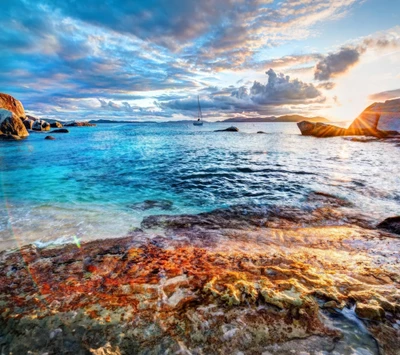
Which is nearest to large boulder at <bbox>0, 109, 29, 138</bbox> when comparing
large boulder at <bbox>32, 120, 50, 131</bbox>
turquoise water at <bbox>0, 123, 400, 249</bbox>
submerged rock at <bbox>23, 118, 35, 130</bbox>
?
large boulder at <bbox>32, 120, 50, 131</bbox>

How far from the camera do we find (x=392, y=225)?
6418mm

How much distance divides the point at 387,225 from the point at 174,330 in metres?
7.31

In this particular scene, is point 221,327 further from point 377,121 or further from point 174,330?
point 377,121

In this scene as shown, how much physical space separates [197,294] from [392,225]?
674 cm

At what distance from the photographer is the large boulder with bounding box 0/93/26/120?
77.6 meters

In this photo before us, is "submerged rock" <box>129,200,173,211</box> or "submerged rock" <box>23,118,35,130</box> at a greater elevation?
"submerged rock" <box>23,118,35,130</box>

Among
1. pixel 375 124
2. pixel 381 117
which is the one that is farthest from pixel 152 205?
pixel 381 117

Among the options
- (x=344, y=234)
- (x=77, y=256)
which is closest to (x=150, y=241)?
(x=77, y=256)

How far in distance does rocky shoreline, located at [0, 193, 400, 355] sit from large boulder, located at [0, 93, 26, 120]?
99367 millimetres

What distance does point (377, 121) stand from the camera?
146 ft

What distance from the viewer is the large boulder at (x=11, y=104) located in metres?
77.6

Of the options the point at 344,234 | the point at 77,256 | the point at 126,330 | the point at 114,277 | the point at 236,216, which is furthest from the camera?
the point at 236,216

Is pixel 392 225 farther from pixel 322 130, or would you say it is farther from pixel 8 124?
pixel 8 124

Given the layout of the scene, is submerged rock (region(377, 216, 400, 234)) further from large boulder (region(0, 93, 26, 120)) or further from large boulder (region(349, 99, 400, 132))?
large boulder (region(0, 93, 26, 120))
